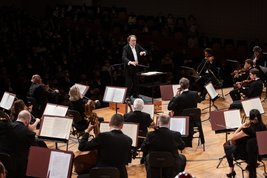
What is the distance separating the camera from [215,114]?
7535mm

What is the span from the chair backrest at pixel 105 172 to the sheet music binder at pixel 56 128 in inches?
67.7

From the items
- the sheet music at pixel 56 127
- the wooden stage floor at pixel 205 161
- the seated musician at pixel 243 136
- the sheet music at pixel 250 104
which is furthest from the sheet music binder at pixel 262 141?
the sheet music at pixel 56 127

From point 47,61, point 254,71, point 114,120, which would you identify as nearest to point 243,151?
point 114,120

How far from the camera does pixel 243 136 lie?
6.93m

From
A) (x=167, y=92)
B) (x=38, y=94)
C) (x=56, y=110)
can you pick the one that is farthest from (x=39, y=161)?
(x=167, y=92)

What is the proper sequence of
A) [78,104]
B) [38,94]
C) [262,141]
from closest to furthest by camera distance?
[262,141], [78,104], [38,94]

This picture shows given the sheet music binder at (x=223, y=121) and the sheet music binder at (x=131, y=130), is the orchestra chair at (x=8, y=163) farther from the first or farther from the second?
the sheet music binder at (x=223, y=121)

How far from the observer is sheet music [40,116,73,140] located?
729 cm

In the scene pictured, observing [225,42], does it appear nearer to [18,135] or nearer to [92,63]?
[92,63]

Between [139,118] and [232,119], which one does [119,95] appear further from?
[232,119]

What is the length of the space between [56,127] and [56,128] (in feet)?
0.05

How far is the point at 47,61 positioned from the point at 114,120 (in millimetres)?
8084

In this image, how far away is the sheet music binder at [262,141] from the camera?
21.5ft

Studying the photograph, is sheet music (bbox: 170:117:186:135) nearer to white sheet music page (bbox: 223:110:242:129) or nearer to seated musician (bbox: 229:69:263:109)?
white sheet music page (bbox: 223:110:242:129)
